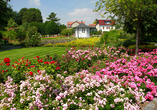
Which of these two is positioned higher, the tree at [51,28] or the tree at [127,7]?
the tree at [51,28]

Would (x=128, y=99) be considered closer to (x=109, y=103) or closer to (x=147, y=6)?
(x=109, y=103)

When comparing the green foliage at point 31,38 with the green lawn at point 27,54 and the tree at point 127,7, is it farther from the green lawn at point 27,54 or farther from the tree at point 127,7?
the tree at point 127,7

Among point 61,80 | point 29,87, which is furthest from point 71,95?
point 29,87

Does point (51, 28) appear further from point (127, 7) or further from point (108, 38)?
point (127, 7)

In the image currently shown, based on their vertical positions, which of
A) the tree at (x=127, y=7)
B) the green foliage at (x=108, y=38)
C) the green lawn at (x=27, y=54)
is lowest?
the green lawn at (x=27, y=54)

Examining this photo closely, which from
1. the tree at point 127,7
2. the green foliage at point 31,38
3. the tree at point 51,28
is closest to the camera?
the tree at point 127,7

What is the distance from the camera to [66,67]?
4.84 metres

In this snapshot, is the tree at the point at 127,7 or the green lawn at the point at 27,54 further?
the green lawn at the point at 27,54

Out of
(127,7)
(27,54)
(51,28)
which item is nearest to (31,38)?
(27,54)

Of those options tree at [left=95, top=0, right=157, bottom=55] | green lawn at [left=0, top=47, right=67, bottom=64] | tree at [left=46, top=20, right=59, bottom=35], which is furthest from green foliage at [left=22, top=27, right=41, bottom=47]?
tree at [left=46, top=20, right=59, bottom=35]

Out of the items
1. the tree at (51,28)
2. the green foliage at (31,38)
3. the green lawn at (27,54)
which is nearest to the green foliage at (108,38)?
the green lawn at (27,54)

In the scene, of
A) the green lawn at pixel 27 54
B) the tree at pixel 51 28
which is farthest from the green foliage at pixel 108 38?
the tree at pixel 51 28

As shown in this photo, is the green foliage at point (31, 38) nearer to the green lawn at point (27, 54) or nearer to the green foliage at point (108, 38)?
→ the green lawn at point (27, 54)

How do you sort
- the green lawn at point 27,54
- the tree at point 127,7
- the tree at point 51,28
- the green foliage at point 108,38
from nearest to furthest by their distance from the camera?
the tree at point 127,7, the green lawn at point 27,54, the green foliage at point 108,38, the tree at point 51,28
